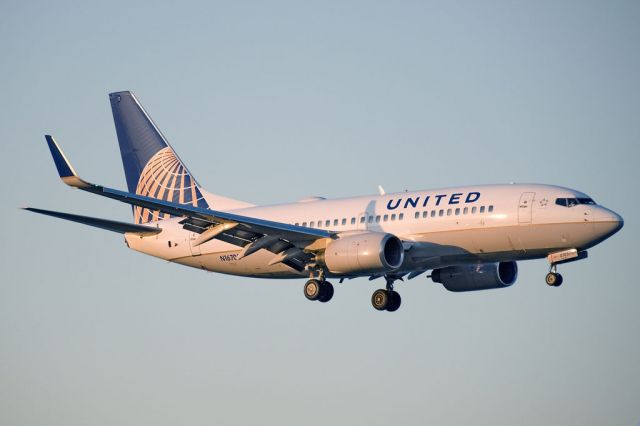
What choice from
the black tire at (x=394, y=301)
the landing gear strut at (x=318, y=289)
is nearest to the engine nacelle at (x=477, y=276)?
the black tire at (x=394, y=301)

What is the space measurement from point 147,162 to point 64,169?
19.3m

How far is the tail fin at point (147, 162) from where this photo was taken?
68.1 meters

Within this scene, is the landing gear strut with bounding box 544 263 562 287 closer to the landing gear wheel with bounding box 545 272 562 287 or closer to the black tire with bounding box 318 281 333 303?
the landing gear wheel with bounding box 545 272 562 287

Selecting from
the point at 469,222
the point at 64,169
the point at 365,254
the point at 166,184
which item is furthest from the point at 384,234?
the point at 166,184

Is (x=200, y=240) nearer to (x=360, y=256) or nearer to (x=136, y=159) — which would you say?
(x=360, y=256)

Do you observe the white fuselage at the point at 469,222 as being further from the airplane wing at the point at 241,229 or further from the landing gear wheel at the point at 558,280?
the airplane wing at the point at 241,229

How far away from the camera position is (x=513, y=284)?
2484 inches

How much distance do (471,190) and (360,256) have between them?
6034 millimetres

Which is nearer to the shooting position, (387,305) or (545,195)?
(545,195)

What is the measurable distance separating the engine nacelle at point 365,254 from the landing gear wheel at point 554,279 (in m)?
6.36

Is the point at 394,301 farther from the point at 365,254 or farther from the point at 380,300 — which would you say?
the point at 365,254

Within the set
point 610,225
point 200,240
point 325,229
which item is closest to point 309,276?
point 325,229

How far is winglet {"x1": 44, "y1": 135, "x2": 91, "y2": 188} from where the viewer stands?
5000cm

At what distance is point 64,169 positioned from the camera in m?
50.5
